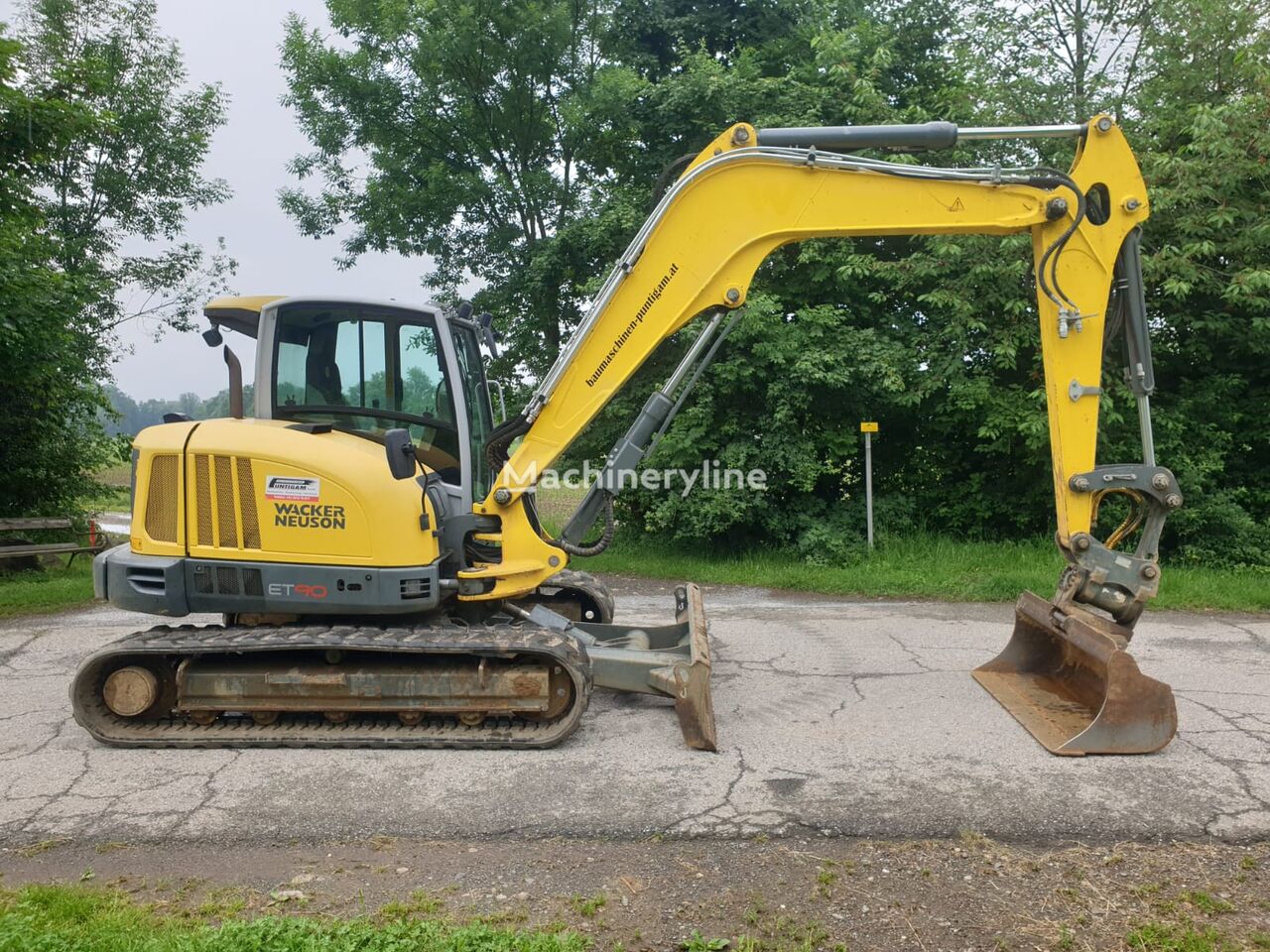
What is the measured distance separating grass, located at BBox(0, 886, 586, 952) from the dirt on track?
0.14m

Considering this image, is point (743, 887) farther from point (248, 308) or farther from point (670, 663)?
point (248, 308)

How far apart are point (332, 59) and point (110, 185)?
5.12m

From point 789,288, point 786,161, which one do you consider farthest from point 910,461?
point 786,161

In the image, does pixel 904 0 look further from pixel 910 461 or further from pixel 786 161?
pixel 786 161

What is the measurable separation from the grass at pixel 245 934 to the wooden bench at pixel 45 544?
30.5 feet

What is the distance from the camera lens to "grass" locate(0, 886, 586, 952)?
10.2ft

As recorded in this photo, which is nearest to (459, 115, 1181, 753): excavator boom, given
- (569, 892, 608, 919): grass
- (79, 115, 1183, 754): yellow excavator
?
(79, 115, 1183, 754): yellow excavator

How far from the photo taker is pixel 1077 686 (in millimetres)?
5750

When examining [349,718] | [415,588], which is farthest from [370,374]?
[349,718]

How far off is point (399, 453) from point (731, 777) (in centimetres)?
254

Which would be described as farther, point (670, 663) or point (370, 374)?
point (370, 374)

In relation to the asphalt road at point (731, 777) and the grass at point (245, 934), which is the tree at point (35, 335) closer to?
the asphalt road at point (731, 777)

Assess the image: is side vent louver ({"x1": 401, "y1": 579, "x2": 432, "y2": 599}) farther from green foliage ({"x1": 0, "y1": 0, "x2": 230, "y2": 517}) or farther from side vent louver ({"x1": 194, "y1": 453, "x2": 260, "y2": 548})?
green foliage ({"x1": 0, "y1": 0, "x2": 230, "y2": 517})

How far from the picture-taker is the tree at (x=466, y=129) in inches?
578
